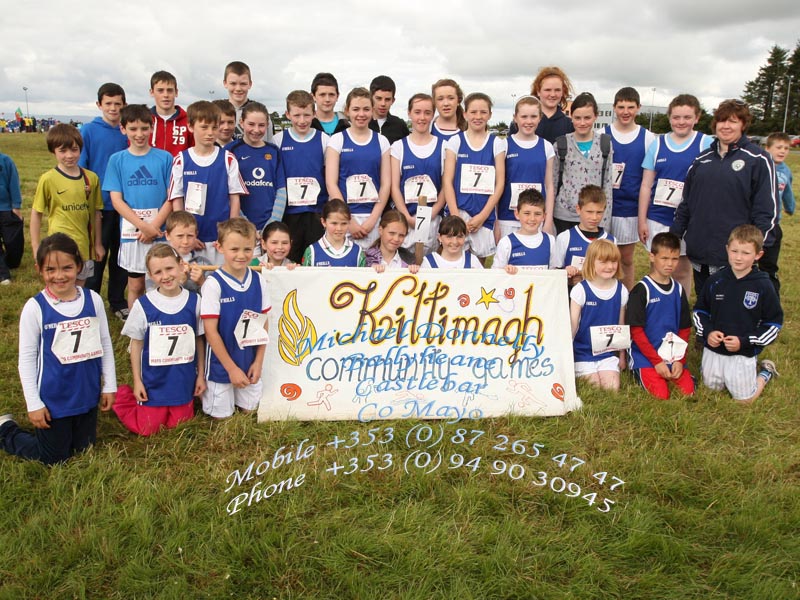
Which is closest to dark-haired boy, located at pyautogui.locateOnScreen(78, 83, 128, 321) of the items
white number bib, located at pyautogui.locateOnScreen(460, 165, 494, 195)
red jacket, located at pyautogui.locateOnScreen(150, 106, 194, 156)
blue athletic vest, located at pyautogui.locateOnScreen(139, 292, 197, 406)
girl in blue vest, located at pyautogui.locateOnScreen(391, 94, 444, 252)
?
red jacket, located at pyautogui.locateOnScreen(150, 106, 194, 156)

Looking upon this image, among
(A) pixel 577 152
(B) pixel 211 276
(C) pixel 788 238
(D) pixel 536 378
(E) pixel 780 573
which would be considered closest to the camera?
(E) pixel 780 573

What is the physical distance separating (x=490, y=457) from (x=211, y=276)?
221cm

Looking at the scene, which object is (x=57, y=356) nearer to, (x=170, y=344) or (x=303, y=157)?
(x=170, y=344)

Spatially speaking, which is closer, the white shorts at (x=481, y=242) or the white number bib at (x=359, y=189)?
the white number bib at (x=359, y=189)

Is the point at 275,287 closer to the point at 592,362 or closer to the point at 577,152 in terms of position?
the point at 592,362

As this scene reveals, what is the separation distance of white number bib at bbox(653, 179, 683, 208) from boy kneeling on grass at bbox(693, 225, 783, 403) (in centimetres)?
104

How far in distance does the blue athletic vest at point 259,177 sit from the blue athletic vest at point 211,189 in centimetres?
22

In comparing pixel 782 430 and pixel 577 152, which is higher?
pixel 577 152

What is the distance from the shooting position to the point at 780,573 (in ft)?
9.16

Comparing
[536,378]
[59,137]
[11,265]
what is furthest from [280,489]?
[11,265]

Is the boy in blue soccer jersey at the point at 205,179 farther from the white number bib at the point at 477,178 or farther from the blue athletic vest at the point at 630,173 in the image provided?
the blue athletic vest at the point at 630,173

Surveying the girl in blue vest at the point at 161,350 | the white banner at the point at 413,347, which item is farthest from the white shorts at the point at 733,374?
the girl in blue vest at the point at 161,350

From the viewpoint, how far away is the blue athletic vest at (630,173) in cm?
600

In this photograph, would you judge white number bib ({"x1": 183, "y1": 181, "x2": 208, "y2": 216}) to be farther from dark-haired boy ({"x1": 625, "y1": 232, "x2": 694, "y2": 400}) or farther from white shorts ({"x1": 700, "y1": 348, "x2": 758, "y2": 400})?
white shorts ({"x1": 700, "y1": 348, "x2": 758, "y2": 400})
